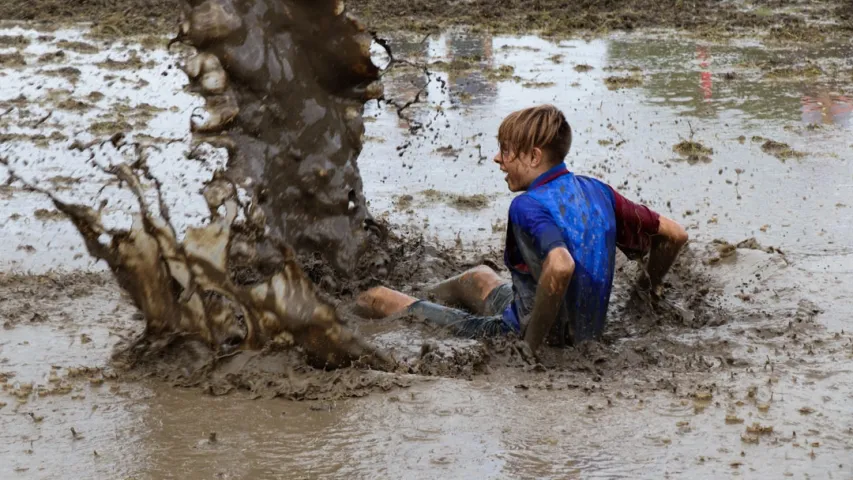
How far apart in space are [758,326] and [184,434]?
257 centimetres

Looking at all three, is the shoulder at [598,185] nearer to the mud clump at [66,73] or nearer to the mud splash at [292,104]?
the mud splash at [292,104]

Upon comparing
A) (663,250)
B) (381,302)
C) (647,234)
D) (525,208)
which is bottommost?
(381,302)

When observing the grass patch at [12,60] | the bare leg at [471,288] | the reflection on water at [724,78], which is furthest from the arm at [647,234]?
the grass patch at [12,60]

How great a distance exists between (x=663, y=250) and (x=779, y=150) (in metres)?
3.41

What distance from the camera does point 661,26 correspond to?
13570mm

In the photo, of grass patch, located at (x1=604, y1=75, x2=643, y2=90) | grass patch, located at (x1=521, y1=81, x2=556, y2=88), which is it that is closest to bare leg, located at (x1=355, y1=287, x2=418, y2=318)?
grass patch, located at (x1=521, y1=81, x2=556, y2=88)

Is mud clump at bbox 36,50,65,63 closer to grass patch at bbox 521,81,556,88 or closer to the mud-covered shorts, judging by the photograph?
grass patch at bbox 521,81,556,88

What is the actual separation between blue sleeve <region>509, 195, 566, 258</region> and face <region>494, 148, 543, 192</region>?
0.15 metres

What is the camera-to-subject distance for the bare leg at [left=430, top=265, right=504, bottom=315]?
5207mm

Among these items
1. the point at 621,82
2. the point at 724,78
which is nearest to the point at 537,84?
the point at 621,82

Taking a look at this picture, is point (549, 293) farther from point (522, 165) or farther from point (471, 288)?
point (471, 288)

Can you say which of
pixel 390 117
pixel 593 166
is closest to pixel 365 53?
pixel 593 166

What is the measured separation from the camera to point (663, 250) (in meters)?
4.82

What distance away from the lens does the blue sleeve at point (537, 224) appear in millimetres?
4156
